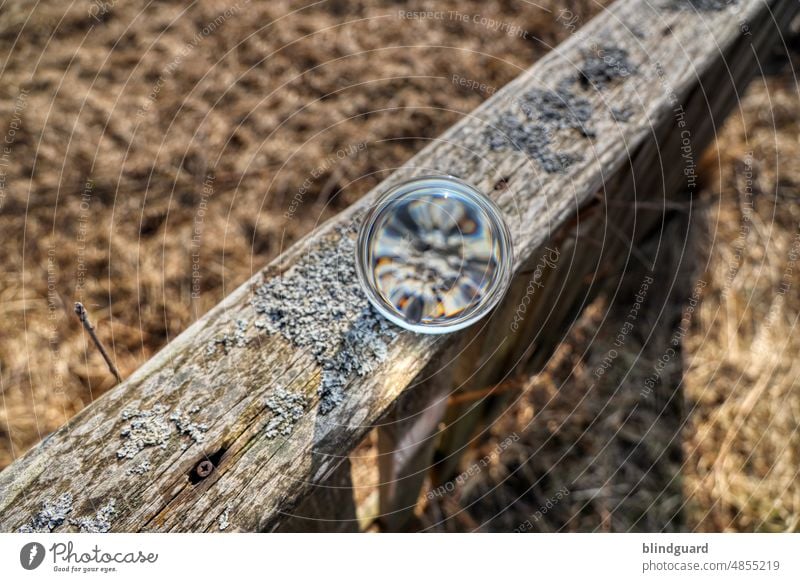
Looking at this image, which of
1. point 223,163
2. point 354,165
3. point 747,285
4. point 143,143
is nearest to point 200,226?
point 223,163

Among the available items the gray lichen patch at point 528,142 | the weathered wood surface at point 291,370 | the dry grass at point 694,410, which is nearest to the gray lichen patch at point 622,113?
the weathered wood surface at point 291,370

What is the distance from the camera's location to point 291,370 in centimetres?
90

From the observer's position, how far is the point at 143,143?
240 centimetres

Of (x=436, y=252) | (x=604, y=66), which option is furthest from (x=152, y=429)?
(x=604, y=66)

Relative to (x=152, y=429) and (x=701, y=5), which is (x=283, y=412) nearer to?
(x=152, y=429)

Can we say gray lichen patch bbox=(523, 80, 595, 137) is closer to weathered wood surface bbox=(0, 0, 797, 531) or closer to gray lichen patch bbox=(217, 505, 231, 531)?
weathered wood surface bbox=(0, 0, 797, 531)

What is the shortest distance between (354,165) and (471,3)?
969 millimetres

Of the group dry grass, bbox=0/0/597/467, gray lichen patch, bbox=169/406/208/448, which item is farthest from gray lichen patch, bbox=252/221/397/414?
dry grass, bbox=0/0/597/467

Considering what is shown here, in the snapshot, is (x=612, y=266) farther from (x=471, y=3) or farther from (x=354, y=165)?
(x=471, y=3)

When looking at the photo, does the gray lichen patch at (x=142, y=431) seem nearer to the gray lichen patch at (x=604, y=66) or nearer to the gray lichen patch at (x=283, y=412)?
the gray lichen patch at (x=283, y=412)

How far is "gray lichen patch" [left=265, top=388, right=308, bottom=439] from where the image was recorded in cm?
88

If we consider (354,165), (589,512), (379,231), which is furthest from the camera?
(354,165)

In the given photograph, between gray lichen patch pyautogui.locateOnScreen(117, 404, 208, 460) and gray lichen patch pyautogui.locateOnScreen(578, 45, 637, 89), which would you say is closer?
gray lichen patch pyautogui.locateOnScreen(117, 404, 208, 460)

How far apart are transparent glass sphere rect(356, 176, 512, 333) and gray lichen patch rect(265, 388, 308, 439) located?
214 millimetres
